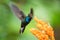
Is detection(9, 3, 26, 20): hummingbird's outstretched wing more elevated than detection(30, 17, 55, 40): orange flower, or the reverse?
detection(9, 3, 26, 20): hummingbird's outstretched wing

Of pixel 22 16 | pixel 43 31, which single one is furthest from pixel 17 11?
pixel 43 31

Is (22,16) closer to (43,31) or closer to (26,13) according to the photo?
(26,13)

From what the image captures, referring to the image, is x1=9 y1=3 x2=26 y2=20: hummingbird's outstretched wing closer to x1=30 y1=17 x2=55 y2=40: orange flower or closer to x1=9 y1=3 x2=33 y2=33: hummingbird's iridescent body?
x1=9 y1=3 x2=33 y2=33: hummingbird's iridescent body

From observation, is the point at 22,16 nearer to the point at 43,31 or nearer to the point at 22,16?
the point at 22,16

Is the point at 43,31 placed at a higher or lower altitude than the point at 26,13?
lower

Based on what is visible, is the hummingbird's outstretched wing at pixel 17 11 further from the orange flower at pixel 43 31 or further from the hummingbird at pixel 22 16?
the orange flower at pixel 43 31

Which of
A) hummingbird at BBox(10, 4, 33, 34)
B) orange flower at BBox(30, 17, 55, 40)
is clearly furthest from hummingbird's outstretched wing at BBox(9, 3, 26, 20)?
orange flower at BBox(30, 17, 55, 40)
